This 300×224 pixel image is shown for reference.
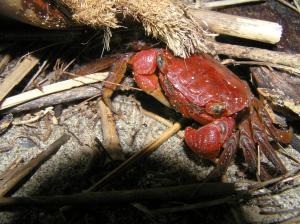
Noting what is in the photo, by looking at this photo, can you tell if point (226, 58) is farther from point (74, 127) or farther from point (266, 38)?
point (74, 127)

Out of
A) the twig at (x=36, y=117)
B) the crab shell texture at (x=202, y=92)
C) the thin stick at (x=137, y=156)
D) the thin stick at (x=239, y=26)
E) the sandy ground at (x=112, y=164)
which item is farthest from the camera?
the twig at (x=36, y=117)

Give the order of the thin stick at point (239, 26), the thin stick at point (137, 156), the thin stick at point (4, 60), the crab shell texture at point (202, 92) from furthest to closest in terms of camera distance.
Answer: the thin stick at point (4, 60) → the thin stick at point (239, 26) → the crab shell texture at point (202, 92) → the thin stick at point (137, 156)

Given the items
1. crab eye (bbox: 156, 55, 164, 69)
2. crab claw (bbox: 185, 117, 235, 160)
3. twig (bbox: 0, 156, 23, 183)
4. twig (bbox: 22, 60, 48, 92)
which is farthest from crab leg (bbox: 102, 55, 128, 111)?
twig (bbox: 0, 156, 23, 183)

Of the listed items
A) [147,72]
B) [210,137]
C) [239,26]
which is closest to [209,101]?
[210,137]

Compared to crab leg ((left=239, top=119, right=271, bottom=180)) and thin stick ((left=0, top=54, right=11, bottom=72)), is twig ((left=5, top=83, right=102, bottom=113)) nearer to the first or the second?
thin stick ((left=0, top=54, right=11, bottom=72))

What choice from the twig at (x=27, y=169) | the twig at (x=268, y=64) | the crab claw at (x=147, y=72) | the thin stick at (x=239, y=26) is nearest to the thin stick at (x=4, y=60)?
the twig at (x=27, y=169)

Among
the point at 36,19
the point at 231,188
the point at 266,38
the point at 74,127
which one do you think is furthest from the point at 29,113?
the point at 266,38

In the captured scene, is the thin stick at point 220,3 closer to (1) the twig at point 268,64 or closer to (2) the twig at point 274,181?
(1) the twig at point 268,64
